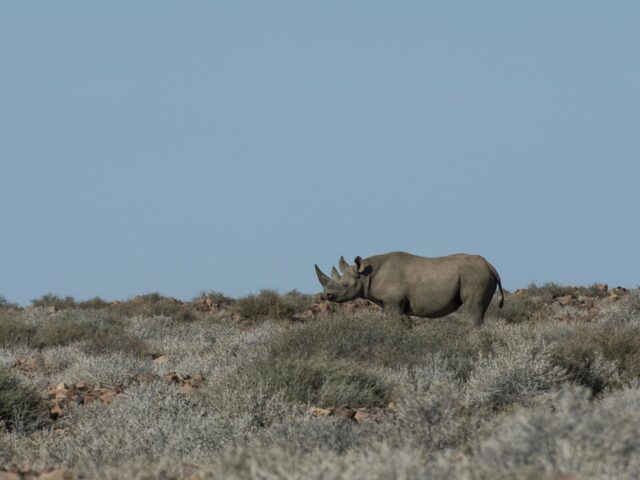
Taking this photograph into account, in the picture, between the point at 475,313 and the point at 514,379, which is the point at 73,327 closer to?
the point at 475,313

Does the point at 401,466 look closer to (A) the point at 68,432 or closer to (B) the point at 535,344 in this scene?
(A) the point at 68,432

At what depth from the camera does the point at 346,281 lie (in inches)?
694

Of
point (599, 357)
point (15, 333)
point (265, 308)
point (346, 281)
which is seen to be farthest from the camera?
point (265, 308)

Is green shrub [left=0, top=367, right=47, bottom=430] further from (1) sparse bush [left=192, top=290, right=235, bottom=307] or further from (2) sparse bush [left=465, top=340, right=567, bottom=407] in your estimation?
(1) sparse bush [left=192, top=290, right=235, bottom=307]

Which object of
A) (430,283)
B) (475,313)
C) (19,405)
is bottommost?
(19,405)

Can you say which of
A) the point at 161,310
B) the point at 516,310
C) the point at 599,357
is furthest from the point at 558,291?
the point at 599,357

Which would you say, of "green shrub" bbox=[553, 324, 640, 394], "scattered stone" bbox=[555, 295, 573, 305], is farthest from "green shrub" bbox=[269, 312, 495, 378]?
"scattered stone" bbox=[555, 295, 573, 305]

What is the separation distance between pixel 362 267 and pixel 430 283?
3.68ft

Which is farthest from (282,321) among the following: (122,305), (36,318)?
(122,305)

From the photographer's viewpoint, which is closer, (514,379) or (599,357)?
(514,379)

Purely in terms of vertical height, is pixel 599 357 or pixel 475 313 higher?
pixel 475 313

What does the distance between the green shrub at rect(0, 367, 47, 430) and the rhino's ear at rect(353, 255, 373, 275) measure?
7.27 m

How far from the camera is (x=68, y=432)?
31.1 feet

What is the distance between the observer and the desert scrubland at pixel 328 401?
4.91 meters
